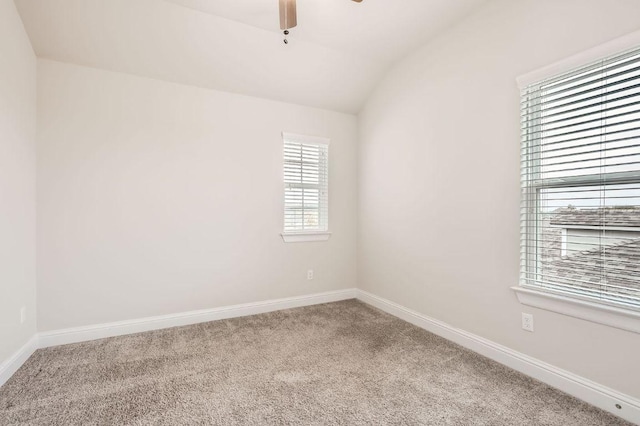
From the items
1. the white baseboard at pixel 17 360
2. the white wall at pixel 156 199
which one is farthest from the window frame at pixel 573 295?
the white baseboard at pixel 17 360

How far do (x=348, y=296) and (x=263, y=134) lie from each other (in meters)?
2.35

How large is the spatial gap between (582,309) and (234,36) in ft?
11.2

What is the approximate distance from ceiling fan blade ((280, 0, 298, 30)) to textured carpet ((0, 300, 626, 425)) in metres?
2.44

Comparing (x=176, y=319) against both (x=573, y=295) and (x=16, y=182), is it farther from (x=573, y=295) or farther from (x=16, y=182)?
(x=573, y=295)

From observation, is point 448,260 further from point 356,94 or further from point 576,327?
point 356,94

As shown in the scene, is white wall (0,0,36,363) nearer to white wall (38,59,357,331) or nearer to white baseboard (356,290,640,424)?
white wall (38,59,357,331)

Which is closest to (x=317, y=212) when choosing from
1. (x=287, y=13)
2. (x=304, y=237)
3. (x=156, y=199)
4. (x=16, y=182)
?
(x=304, y=237)

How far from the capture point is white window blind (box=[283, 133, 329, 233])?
374 centimetres

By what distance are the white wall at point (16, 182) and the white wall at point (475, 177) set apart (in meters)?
3.32

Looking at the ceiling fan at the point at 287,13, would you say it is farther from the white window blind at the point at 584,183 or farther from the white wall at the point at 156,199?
the white window blind at the point at 584,183

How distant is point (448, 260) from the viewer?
2803mm

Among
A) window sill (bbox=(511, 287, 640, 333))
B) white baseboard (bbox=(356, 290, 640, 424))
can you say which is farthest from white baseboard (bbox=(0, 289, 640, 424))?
window sill (bbox=(511, 287, 640, 333))

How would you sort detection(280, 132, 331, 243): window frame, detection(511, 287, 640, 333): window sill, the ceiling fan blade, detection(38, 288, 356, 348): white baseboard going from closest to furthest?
detection(511, 287, 640, 333): window sill, the ceiling fan blade, detection(38, 288, 356, 348): white baseboard, detection(280, 132, 331, 243): window frame

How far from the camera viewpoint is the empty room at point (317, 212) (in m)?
1.84
